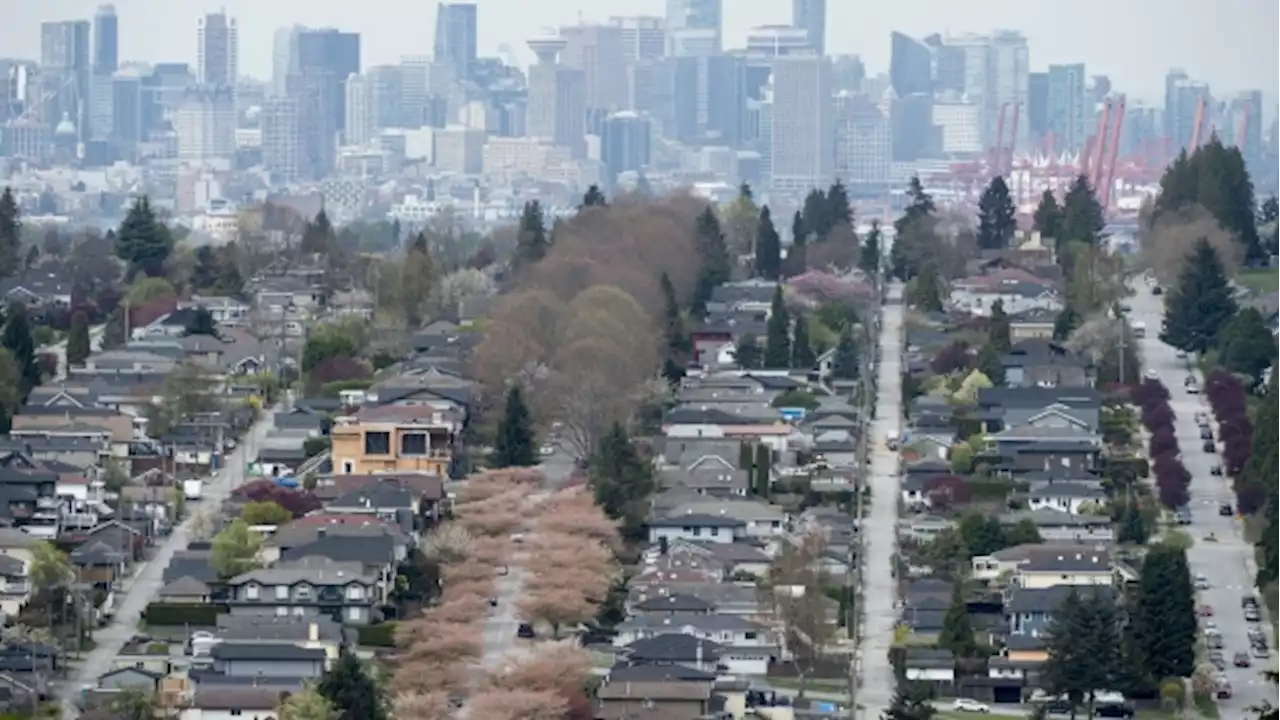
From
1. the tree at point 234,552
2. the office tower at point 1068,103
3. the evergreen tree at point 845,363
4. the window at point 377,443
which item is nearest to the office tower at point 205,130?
the office tower at point 1068,103

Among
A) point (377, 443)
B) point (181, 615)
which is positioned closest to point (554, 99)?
point (377, 443)

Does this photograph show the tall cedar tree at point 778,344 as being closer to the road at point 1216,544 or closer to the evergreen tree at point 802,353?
the evergreen tree at point 802,353

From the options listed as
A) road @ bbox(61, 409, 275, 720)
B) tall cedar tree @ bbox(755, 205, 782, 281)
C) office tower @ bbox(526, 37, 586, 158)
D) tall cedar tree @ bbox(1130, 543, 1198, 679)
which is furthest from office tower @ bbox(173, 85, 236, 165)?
tall cedar tree @ bbox(1130, 543, 1198, 679)

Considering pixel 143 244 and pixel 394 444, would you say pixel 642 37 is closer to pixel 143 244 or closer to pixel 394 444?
pixel 143 244

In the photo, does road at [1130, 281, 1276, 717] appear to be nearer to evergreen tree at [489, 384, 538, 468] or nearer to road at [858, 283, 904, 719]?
road at [858, 283, 904, 719]

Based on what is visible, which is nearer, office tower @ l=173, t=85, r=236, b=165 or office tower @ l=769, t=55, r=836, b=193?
office tower @ l=769, t=55, r=836, b=193
